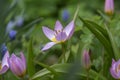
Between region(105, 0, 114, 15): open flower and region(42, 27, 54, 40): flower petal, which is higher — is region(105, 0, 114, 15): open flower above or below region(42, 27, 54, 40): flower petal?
above

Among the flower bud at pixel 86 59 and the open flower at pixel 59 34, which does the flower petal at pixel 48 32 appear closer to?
the open flower at pixel 59 34

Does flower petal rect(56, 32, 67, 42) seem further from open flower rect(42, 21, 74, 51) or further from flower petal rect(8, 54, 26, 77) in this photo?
flower petal rect(8, 54, 26, 77)

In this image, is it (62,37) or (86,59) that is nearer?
(86,59)

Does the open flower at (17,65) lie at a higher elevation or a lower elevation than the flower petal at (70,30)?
lower

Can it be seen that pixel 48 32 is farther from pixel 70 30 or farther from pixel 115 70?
pixel 115 70

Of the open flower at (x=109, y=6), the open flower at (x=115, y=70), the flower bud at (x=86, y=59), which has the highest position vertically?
the open flower at (x=109, y=6)

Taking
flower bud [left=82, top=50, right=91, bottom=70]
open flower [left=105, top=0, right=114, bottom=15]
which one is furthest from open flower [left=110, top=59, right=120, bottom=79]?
open flower [left=105, top=0, right=114, bottom=15]

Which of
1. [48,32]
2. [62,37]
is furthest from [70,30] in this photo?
[48,32]

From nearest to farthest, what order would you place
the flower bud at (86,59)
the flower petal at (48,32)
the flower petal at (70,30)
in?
1. the flower bud at (86,59)
2. the flower petal at (70,30)
3. the flower petal at (48,32)

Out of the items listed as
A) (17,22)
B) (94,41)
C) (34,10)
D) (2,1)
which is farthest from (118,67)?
(34,10)

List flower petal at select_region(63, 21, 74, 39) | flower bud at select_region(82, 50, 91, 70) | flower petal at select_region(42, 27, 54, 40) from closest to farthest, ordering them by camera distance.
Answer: flower bud at select_region(82, 50, 91, 70)
flower petal at select_region(63, 21, 74, 39)
flower petal at select_region(42, 27, 54, 40)

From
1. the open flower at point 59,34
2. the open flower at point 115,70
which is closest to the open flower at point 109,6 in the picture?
the open flower at point 59,34
